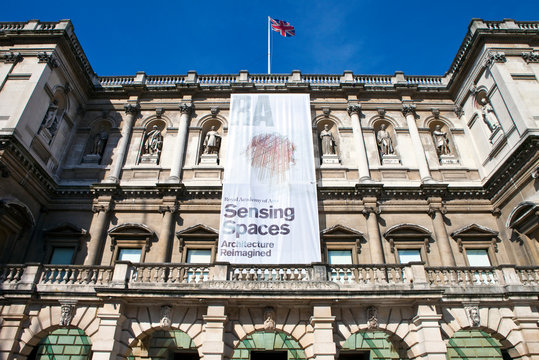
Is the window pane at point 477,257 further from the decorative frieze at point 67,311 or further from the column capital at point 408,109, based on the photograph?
the decorative frieze at point 67,311

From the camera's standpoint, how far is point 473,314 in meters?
13.1

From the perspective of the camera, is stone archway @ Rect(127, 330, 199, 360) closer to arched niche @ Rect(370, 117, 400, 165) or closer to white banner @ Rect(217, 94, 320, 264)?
white banner @ Rect(217, 94, 320, 264)

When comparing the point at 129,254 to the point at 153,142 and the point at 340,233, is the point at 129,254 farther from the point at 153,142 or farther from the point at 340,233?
the point at 340,233

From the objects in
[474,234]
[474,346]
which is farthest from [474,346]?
[474,234]

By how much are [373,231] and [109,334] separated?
12.3m

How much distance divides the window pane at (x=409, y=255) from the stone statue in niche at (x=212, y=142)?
11.5 meters

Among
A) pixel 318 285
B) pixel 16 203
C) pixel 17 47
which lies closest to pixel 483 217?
pixel 318 285

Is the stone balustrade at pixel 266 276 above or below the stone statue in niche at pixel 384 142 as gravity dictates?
below

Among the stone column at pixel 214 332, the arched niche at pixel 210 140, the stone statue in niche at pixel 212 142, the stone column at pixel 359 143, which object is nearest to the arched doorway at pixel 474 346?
the stone column at pixel 359 143

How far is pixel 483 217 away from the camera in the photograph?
18.8 metres

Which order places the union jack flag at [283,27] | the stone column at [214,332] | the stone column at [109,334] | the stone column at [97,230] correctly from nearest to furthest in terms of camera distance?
Result: the stone column at [214,332], the stone column at [109,334], the stone column at [97,230], the union jack flag at [283,27]

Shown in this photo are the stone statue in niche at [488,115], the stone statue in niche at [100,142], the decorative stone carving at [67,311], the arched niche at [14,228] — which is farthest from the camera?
the stone statue in niche at [100,142]

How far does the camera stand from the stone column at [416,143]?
20.1 m

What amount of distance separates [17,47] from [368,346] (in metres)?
23.2
